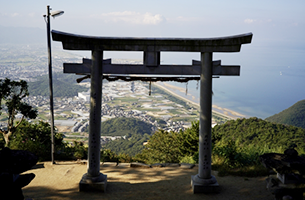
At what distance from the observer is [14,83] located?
9438mm

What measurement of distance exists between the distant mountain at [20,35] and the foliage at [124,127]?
142 m

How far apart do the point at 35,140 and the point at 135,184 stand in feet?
15.4

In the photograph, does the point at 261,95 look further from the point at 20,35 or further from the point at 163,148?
the point at 20,35

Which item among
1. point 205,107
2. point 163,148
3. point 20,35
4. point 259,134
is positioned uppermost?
point 20,35

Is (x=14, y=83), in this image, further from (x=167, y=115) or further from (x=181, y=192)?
(x=167, y=115)

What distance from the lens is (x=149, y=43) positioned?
618cm

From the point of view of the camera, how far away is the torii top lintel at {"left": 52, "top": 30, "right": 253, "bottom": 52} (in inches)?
239

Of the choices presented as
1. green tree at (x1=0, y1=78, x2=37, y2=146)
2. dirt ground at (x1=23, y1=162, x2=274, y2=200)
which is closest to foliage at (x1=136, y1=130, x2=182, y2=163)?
dirt ground at (x1=23, y1=162, x2=274, y2=200)

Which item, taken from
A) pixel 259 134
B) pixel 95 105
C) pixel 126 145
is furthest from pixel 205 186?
pixel 126 145

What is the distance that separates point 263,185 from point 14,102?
8132 millimetres

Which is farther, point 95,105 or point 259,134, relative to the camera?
point 259,134

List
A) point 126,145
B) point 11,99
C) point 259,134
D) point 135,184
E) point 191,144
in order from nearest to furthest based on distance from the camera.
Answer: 1. point 135,184
2. point 11,99
3. point 191,144
4. point 259,134
5. point 126,145

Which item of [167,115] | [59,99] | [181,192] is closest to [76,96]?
[59,99]

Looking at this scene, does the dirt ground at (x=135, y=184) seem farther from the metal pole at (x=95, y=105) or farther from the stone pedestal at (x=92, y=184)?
the metal pole at (x=95, y=105)
